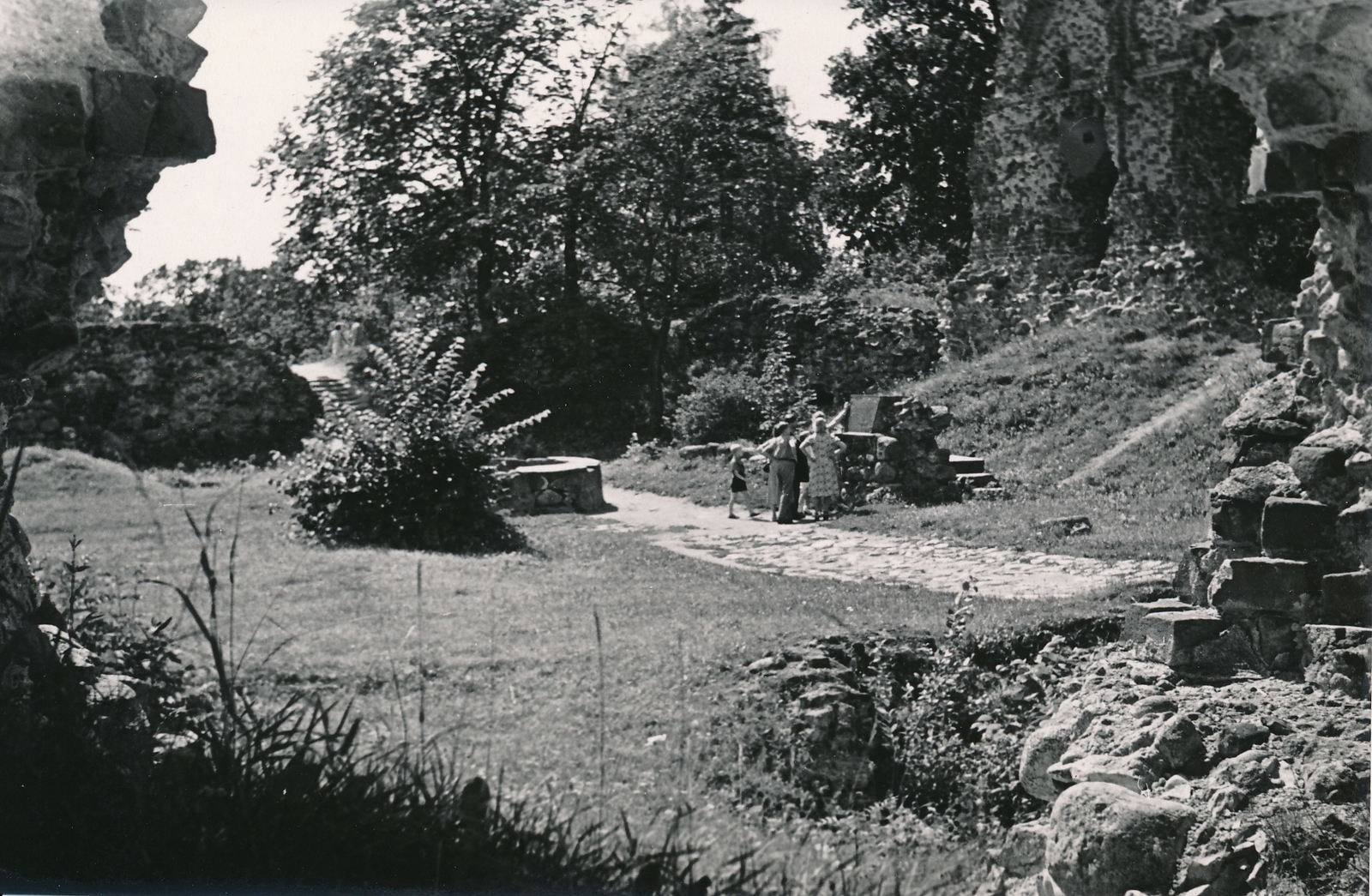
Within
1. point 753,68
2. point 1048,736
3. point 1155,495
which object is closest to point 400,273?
point 753,68

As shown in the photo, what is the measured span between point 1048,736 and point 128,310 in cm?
995

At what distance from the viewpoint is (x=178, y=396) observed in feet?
37.7

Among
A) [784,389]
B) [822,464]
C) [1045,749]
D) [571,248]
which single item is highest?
[571,248]

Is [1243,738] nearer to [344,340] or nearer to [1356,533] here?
[1356,533]

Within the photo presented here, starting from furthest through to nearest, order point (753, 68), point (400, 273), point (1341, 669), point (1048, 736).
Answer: point (400, 273) → point (753, 68) → point (1048, 736) → point (1341, 669)

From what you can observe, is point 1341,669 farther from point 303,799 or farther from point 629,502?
point 629,502

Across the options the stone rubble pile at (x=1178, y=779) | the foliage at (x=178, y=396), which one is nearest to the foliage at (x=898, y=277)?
the foliage at (x=178, y=396)

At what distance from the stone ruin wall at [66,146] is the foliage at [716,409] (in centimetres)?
615

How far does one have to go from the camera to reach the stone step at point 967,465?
11727 mm

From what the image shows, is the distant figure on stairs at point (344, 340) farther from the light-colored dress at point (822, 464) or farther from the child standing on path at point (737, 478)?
the light-colored dress at point (822, 464)

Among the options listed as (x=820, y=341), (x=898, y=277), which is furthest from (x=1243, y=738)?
(x=898, y=277)

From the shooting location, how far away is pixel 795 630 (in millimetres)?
5465

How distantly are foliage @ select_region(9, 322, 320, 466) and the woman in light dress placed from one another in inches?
176

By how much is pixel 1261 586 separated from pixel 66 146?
3.98m
